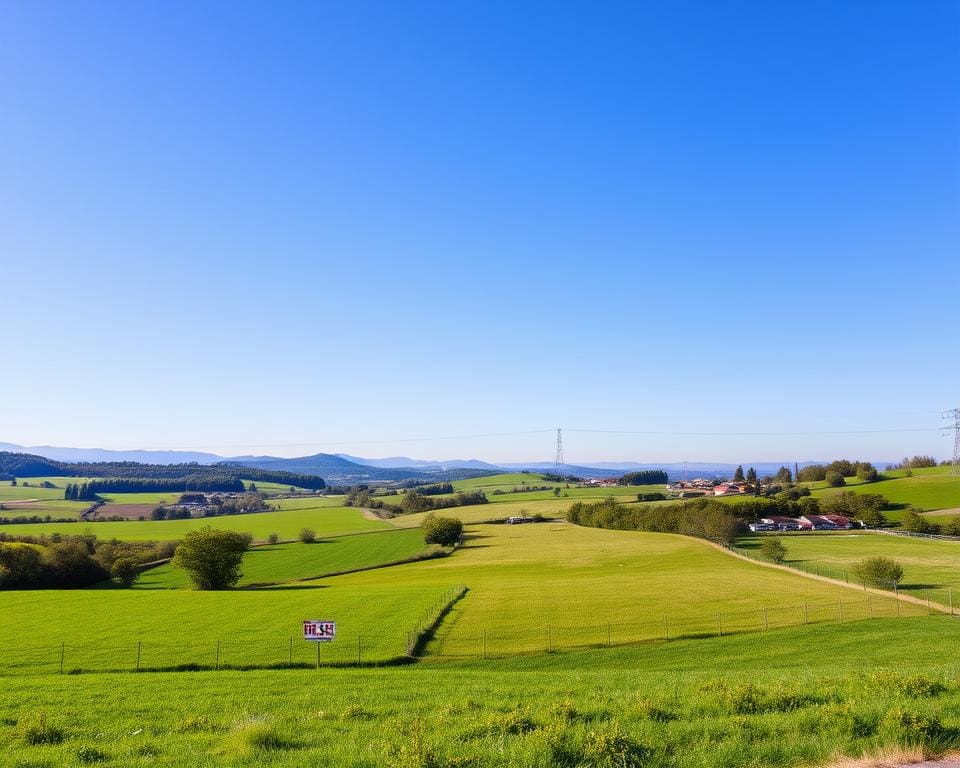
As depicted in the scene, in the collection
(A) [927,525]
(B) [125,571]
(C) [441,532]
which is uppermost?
(A) [927,525]

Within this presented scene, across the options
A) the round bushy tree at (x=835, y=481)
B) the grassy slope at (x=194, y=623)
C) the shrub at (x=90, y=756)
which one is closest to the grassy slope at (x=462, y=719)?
the shrub at (x=90, y=756)

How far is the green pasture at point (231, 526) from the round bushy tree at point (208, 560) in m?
49.4

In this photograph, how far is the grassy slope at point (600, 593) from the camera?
4362 centimetres

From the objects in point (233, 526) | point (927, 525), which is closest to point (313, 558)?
point (233, 526)

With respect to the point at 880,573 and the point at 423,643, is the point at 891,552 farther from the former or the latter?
the point at 423,643

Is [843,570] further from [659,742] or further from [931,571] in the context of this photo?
[659,742]

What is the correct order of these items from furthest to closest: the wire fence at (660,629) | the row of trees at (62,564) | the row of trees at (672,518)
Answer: the row of trees at (672,518) < the row of trees at (62,564) < the wire fence at (660,629)

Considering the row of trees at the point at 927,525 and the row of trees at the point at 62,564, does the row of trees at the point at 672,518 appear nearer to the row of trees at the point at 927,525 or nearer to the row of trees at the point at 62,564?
the row of trees at the point at 927,525

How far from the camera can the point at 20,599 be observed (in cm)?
6259

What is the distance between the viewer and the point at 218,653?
36438mm

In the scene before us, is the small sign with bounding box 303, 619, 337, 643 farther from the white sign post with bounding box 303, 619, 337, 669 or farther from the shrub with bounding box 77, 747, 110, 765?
the shrub with bounding box 77, 747, 110, 765

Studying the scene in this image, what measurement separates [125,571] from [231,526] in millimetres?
70557

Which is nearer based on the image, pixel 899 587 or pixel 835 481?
pixel 899 587

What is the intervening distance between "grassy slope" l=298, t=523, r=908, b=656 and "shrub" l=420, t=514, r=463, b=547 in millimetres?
7432
